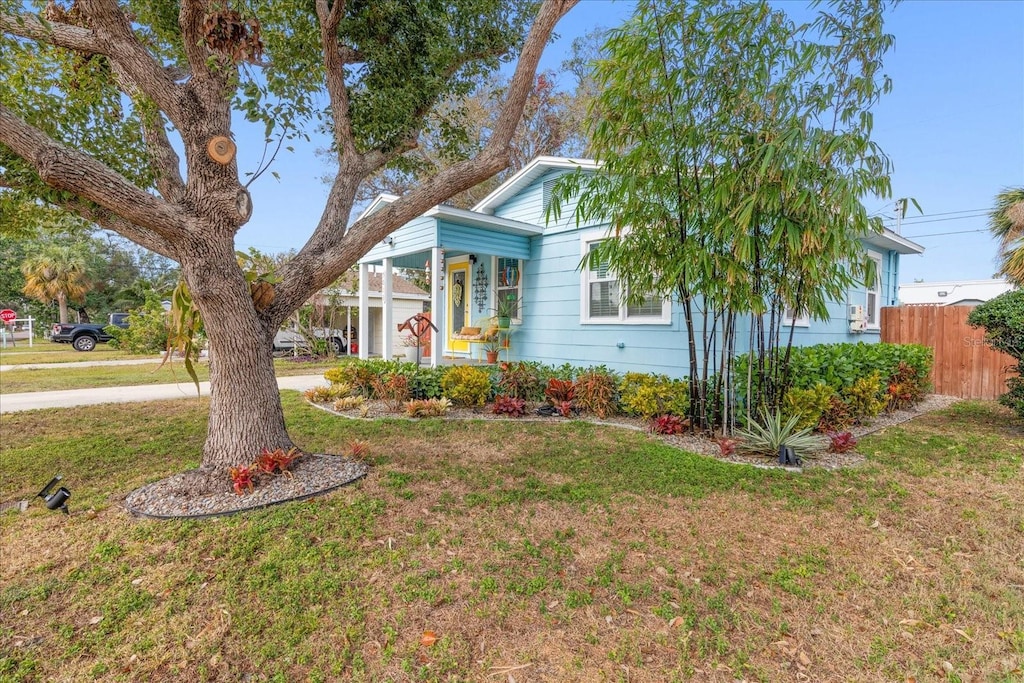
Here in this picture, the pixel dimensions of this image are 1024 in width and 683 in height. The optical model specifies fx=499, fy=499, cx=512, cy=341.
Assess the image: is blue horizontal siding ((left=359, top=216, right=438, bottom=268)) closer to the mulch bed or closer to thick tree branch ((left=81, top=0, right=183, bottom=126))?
thick tree branch ((left=81, top=0, right=183, bottom=126))

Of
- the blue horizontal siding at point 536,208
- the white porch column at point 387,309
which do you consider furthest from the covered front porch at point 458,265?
the blue horizontal siding at point 536,208

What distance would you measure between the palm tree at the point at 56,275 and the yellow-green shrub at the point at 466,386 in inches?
1091

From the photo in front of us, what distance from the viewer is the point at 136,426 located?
20.5ft

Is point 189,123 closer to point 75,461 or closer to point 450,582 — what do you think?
point 75,461

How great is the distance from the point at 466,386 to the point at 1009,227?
10278 mm

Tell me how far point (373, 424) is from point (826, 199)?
17.5 ft

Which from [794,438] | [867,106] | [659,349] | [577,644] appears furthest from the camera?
[659,349]

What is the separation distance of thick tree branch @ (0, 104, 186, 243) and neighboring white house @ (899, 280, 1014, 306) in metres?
24.2

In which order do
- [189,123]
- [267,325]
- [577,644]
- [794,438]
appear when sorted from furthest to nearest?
[794,438], [267,325], [189,123], [577,644]

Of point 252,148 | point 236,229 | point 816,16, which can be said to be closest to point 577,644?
point 236,229

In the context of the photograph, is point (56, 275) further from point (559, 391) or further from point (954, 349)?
point (954, 349)

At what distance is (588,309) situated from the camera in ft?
27.0

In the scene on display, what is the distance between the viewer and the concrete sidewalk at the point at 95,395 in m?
7.82

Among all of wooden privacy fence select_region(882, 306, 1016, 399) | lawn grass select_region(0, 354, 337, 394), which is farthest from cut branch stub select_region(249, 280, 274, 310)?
wooden privacy fence select_region(882, 306, 1016, 399)
